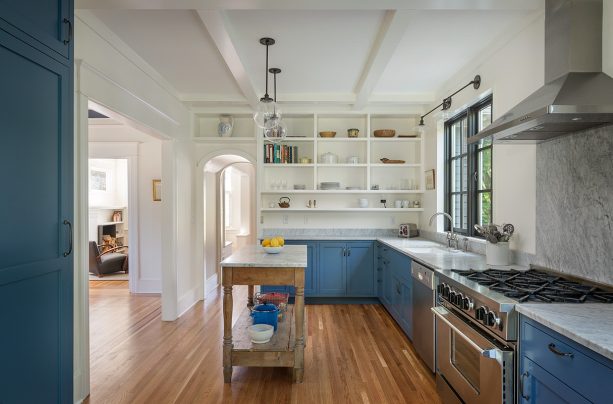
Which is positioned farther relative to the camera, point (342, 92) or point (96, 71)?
point (342, 92)

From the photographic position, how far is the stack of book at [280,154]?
5141 millimetres

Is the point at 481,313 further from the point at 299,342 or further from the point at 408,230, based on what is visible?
the point at 408,230

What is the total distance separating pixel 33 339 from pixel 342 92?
398cm

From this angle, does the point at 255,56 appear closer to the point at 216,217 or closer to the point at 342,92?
the point at 342,92

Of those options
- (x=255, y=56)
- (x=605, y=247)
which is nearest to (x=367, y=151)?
(x=255, y=56)

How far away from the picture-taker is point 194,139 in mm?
5191

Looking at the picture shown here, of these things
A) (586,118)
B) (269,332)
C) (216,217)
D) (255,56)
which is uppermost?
(255,56)

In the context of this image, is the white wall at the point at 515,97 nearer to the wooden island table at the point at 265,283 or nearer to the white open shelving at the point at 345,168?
the wooden island table at the point at 265,283

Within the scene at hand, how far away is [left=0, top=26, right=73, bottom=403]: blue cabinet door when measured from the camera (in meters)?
1.58

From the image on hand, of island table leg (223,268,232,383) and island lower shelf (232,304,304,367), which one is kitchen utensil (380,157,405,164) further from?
island table leg (223,268,232,383)

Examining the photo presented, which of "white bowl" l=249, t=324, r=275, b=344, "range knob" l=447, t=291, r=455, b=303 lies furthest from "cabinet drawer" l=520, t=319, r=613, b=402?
"white bowl" l=249, t=324, r=275, b=344

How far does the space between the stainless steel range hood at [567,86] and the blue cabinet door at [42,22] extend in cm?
243

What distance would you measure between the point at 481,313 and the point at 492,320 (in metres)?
0.10

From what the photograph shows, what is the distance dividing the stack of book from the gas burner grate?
3.15m
